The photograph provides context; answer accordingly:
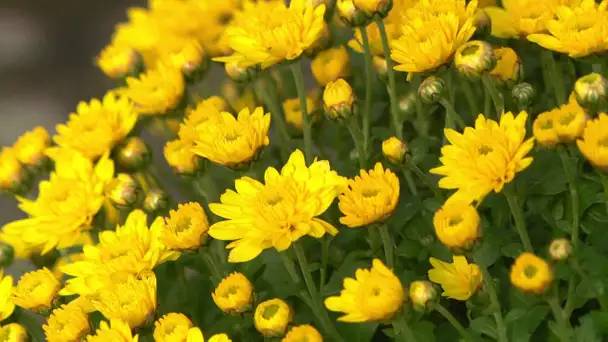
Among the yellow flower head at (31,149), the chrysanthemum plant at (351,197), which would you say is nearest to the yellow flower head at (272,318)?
the chrysanthemum plant at (351,197)

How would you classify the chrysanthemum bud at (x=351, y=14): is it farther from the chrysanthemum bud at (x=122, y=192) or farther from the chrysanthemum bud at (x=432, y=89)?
the chrysanthemum bud at (x=122, y=192)

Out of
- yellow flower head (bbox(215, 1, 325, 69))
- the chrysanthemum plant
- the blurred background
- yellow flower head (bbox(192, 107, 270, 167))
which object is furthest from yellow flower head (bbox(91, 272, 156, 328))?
the blurred background

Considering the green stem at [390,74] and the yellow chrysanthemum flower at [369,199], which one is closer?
the yellow chrysanthemum flower at [369,199]

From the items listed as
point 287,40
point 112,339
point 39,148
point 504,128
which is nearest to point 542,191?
point 504,128

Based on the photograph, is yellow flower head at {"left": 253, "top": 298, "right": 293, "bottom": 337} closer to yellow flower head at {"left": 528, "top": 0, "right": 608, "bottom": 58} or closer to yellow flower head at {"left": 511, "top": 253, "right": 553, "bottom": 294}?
yellow flower head at {"left": 511, "top": 253, "right": 553, "bottom": 294}

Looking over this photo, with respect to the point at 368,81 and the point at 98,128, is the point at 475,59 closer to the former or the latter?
the point at 368,81
